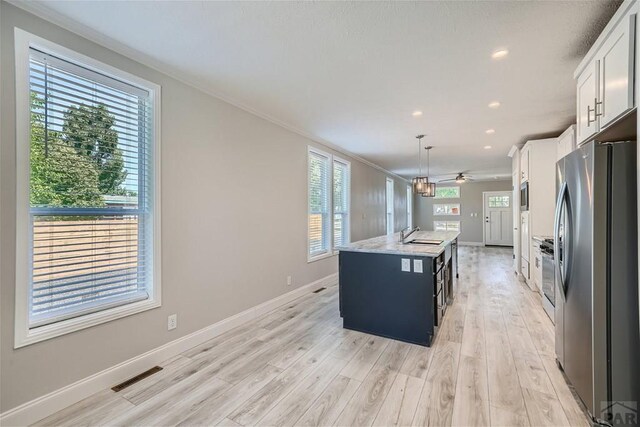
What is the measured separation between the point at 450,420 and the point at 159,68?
3379mm

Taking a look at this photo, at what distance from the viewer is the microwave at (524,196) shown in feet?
15.1

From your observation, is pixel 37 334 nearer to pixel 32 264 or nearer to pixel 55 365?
pixel 55 365

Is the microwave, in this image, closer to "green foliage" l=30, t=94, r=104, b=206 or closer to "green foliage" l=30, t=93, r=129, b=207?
"green foliage" l=30, t=93, r=129, b=207

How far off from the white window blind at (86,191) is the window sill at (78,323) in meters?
0.04

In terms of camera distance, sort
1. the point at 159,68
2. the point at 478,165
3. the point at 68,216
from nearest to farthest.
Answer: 1. the point at 68,216
2. the point at 159,68
3. the point at 478,165

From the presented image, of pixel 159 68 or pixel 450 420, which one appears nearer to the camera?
pixel 450 420

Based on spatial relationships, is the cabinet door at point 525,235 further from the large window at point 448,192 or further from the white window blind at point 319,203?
Answer: the large window at point 448,192

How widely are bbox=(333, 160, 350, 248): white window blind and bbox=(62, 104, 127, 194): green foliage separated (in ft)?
12.0

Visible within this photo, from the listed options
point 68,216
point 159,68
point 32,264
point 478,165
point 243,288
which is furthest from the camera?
point 478,165

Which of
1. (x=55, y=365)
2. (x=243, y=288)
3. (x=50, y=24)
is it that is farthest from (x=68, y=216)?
(x=243, y=288)

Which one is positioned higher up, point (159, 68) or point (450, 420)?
point (159, 68)

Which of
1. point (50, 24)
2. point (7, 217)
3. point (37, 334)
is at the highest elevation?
point (50, 24)

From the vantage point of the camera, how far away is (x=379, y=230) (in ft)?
24.6

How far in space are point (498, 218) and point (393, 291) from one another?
9.44m
